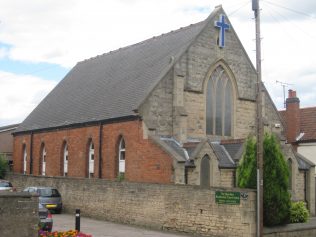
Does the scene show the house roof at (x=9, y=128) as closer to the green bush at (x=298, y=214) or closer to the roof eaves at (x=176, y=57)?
the roof eaves at (x=176, y=57)

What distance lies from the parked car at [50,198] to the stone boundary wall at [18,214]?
45.1 ft

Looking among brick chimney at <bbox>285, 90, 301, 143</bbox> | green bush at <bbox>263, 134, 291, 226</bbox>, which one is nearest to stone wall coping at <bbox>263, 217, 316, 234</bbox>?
green bush at <bbox>263, 134, 291, 226</bbox>

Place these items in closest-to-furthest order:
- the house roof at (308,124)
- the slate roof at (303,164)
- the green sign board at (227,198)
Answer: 1. the green sign board at (227,198)
2. the slate roof at (303,164)
3. the house roof at (308,124)

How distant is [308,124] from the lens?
40312 millimetres

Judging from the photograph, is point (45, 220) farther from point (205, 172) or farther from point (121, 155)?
point (121, 155)

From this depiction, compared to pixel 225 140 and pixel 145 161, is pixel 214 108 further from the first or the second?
pixel 145 161

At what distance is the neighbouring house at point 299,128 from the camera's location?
1532 inches

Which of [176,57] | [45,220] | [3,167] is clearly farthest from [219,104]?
[3,167]

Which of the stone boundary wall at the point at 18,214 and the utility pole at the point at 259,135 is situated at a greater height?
the utility pole at the point at 259,135

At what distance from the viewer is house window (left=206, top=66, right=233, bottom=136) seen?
106 feet

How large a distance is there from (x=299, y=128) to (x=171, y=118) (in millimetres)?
14910

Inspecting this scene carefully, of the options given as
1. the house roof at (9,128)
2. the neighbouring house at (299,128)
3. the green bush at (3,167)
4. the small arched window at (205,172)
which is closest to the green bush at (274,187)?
the small arched window at (205,172)

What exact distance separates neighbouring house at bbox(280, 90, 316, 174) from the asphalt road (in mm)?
20133

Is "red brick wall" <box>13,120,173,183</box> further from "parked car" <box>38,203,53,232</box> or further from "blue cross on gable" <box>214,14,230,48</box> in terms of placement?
"parked car" <box>38,203,53,232</box>
